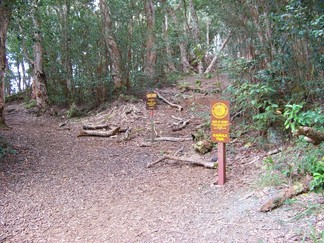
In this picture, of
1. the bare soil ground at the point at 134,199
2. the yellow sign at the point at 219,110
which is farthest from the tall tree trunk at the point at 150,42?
the yellow sign at the point at 219,110

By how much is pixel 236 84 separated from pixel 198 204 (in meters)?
3.71

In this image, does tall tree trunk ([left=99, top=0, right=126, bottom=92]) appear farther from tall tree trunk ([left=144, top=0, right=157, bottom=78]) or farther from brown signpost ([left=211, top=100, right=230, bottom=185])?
brown signpost ([left=211, top=100, right=230, bottom=185])

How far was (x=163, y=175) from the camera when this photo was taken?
5.92 m

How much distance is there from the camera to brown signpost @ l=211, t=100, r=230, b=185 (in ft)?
16.2

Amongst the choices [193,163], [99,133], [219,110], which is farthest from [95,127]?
[219,110]

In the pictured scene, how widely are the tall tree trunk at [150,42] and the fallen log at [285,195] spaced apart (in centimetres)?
1158

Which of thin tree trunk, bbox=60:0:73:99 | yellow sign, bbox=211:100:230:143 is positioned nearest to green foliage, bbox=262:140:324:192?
yellow sign, bbox=211:100:230:143

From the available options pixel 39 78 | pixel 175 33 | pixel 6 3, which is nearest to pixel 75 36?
pixel 39 78

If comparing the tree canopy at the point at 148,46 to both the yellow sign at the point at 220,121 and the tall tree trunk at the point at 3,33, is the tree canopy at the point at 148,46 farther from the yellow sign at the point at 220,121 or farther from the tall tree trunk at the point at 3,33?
the yellow sign at the point at 220,121

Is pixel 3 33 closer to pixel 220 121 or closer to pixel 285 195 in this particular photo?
pixel 220 121

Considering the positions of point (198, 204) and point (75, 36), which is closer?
point (198, 204)

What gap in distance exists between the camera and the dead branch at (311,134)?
3.48 metres

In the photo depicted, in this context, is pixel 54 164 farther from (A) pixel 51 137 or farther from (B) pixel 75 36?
(B) pixel 75 36

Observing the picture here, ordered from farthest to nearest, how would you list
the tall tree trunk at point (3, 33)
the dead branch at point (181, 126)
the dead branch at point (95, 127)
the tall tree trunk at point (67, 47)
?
the tall tree trunk at point (67, 47) < the dead branch at point (95, 127) < the dead branch at point (181, 126) < the tall tree trunk at point (3, 33)
